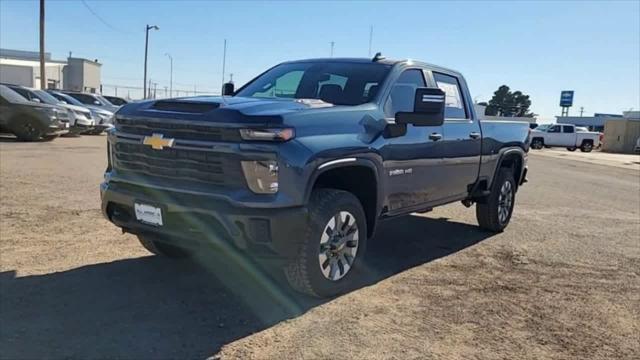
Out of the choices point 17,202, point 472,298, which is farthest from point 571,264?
point 17,202

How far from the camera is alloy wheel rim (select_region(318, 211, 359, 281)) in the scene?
14.7 feet

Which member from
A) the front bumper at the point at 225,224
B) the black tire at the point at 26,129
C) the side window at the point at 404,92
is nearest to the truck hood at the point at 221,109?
the front bumper at the point at 225,224

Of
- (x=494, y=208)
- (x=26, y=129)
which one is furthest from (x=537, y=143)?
(x=494, y=208)

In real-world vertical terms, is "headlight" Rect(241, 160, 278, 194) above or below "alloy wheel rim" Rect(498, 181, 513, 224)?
above

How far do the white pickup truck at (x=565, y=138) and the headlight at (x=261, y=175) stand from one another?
4300cm

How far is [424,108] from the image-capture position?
502cm

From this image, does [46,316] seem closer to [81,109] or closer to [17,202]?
[17,202]

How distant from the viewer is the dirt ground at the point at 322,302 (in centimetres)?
376

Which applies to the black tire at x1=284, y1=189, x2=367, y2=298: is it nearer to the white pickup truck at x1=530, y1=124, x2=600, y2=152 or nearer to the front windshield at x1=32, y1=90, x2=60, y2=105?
the front windshield at x1=32, y1=90, x2=60, y2=105

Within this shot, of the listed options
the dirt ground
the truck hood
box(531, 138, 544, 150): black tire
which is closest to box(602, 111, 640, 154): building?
box(531, 138, 544, 150): black tire

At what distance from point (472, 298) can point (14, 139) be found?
17.1 meters

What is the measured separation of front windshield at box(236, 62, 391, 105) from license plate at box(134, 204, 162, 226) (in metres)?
1.87

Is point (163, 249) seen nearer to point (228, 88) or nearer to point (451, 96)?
point (228, 88)

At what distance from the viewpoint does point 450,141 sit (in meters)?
6.07
